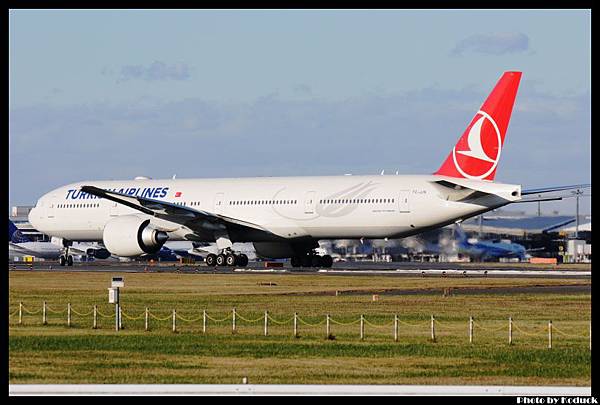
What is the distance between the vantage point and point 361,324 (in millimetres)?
35031

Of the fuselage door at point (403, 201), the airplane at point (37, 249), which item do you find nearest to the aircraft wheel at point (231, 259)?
the fuselage door at point (403, 201)

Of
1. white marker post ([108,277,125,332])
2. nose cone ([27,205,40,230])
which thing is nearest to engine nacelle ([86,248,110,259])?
nose cone ([27,205,40,230])

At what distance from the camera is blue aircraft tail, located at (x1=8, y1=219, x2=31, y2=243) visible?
114 meters

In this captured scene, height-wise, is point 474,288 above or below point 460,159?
below

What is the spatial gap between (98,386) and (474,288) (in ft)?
107

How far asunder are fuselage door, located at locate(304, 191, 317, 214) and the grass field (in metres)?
14.7

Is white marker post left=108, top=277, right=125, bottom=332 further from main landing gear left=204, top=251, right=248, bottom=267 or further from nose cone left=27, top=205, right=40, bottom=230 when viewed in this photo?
nose cone left=27, top=205, right=40, bottom=230

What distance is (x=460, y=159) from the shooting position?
221 feet

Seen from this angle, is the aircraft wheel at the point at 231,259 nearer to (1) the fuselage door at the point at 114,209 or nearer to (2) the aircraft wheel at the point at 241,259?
(2) the aircraft wheel at the point at 241,259

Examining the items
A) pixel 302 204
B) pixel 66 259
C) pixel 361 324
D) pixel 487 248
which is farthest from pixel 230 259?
pixel 487 248

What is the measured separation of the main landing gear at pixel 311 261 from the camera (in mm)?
76875

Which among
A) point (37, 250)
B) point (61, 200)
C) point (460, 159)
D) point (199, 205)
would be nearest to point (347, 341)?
point (460, 159)

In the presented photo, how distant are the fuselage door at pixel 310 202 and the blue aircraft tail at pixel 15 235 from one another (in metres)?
50.0
